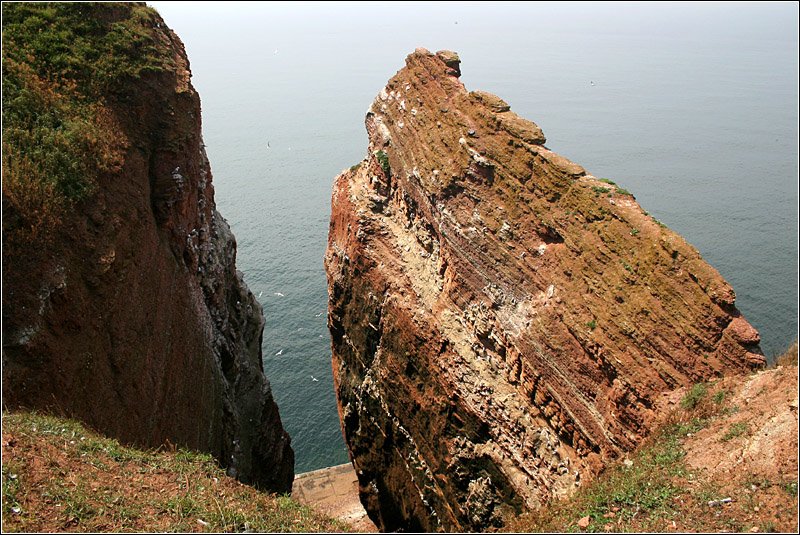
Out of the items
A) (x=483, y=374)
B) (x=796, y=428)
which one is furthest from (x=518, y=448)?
(x=796, y=428)

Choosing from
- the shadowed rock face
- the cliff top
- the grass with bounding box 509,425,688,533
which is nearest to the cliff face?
the cliff top

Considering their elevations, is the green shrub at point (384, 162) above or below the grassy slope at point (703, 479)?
above

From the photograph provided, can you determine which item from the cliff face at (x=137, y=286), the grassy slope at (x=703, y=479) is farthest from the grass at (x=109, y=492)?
the grassy slope at (x=703, y=479)

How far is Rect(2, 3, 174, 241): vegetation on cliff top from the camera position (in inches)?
531

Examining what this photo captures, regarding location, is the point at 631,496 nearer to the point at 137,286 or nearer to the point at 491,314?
the point at 491,314

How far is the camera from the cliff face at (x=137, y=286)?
41.2ft

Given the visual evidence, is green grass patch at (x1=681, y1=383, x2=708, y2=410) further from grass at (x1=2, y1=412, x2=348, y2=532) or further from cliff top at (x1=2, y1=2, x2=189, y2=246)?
cliff top at (x1=2, y1=2, x2=189, y2=246)

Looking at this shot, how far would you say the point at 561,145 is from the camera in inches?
2960

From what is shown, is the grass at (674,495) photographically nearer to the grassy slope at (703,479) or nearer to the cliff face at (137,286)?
the grassy slope at (703,479)

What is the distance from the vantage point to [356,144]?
3204 inches

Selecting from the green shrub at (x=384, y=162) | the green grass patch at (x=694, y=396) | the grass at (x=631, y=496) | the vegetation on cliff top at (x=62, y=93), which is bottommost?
Answer: the grass at (x=631, y=496)

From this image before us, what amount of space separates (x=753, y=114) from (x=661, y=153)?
23.4 metres

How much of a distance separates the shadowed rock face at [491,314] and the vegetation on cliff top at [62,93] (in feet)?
35.0

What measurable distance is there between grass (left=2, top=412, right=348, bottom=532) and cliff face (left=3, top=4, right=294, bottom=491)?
127cm
